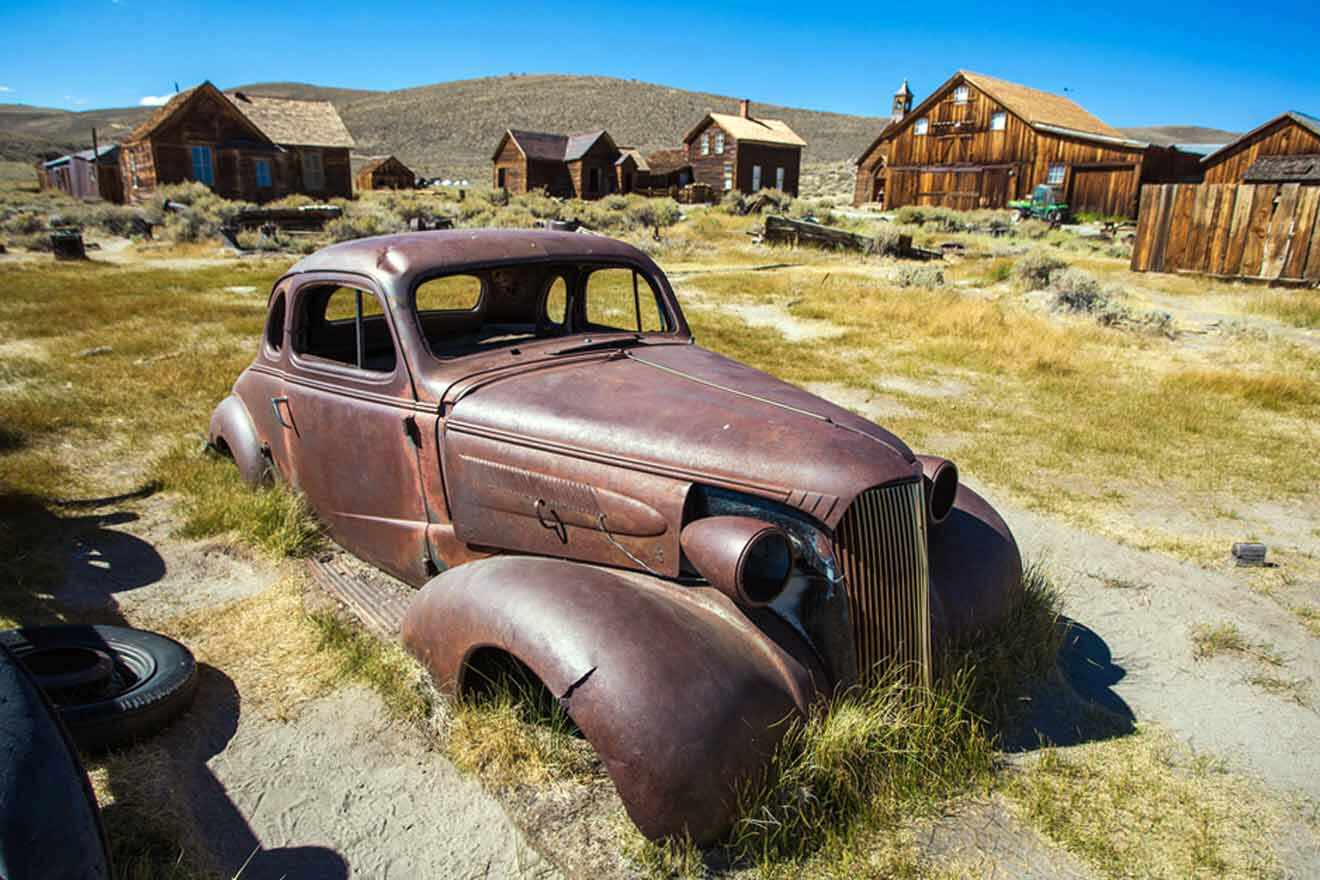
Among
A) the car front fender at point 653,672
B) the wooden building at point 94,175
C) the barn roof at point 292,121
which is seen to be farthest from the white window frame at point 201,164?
the car front fender at point 653,672

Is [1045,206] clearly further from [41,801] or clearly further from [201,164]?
[41,801]

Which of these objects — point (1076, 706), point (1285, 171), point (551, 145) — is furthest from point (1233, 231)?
point (551, 145)

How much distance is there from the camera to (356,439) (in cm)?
371

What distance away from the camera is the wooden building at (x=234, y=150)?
31609 mm

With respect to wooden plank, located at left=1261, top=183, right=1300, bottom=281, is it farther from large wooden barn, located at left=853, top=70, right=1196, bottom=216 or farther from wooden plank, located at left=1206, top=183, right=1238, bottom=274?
large wooden barn, located at left=853, top=70, right=1196, bottom=216

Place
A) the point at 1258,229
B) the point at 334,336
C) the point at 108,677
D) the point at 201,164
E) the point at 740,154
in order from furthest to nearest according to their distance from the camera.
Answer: the point at 740,154
the point at 201,164
the point at 1258,229
the point at 334,336
the point at 108,677

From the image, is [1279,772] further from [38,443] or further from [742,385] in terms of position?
[38,443]

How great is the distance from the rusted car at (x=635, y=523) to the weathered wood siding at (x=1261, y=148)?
29984 millimetres

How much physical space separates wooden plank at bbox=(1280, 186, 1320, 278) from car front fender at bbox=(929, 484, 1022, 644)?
54.8ft

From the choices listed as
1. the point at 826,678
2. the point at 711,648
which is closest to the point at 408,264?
the point at 711,648

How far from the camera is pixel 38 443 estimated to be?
6.17m

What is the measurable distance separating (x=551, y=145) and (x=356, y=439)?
43122 mm

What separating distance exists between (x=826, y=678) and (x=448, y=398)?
182 cm

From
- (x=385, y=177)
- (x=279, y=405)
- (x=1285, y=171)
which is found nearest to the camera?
(x=279, y=405)
